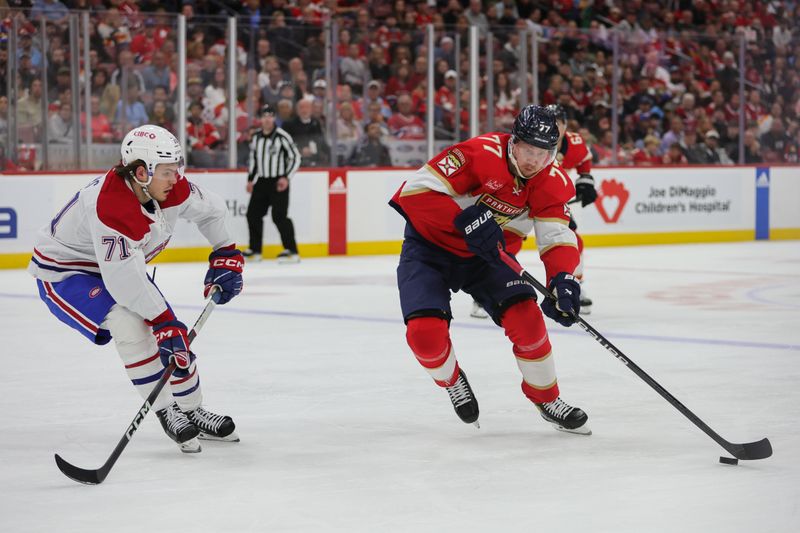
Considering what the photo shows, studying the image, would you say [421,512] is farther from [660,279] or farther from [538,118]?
[660,279]

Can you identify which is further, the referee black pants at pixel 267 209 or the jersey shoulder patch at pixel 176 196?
the referee black pants at pixel 267 209

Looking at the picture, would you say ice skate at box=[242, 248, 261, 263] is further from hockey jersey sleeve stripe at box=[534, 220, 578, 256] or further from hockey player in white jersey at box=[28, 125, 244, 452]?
hockey jersey sleeve stripe at box=[534, 220, 578, 256]

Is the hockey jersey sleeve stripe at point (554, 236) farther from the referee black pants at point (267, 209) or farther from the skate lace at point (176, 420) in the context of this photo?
the referee black pants at point (267, 209)

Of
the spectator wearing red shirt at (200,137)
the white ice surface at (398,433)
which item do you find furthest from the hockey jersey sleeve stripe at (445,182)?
the spectator wearing red shirt at (200,137)

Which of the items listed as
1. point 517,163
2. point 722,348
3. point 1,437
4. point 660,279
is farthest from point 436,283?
point 660,279

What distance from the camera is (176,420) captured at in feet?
12.6

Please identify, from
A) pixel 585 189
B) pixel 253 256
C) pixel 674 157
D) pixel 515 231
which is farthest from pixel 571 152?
pixel 674 157

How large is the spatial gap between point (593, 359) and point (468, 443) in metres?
1.84

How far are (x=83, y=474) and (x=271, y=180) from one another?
7418 millimetres

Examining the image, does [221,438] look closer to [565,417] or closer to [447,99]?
[565,417]

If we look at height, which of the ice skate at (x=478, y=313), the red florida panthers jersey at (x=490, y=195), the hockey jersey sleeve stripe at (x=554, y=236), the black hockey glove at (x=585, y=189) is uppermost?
the red florida panthers jersey at (x=490, y=195)

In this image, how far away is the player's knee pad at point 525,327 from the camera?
4.12 meters

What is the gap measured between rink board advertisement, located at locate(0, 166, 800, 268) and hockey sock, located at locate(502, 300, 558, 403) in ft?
22.1

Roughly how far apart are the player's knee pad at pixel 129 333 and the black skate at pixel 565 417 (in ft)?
4.20
